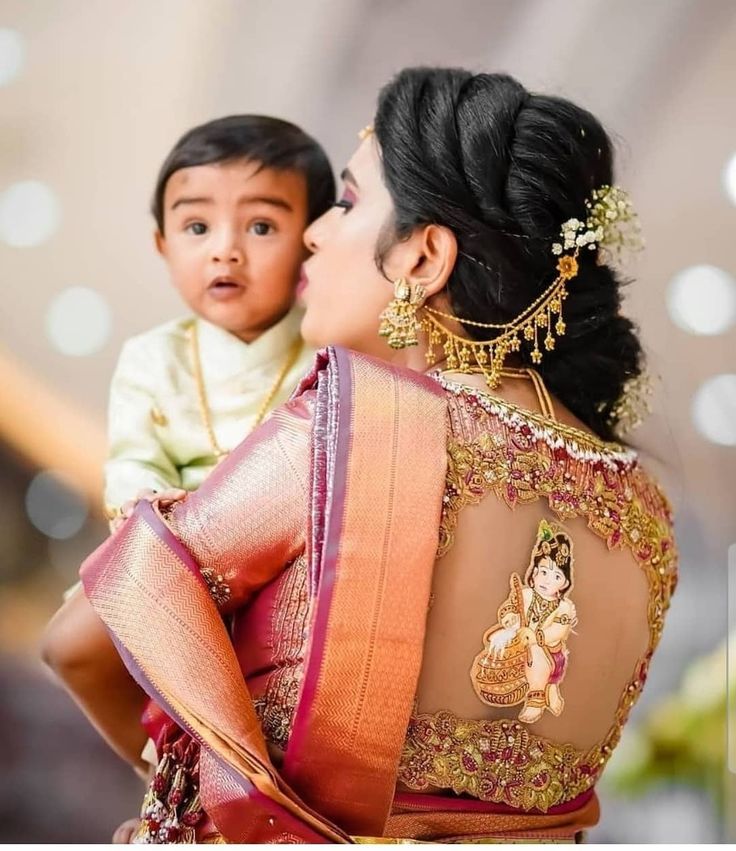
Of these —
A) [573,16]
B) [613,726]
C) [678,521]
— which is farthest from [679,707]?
[573,16]

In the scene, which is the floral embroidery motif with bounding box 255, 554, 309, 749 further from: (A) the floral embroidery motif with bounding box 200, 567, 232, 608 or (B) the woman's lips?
(B) the woman's lips

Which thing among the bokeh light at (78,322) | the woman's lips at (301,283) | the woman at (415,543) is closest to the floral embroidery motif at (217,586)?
the woman at (415,543)

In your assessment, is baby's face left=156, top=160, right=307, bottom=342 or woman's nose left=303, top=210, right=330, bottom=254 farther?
baby's face left=156, top=160, right=307, bottom=342

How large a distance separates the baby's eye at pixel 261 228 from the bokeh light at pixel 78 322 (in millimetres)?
401

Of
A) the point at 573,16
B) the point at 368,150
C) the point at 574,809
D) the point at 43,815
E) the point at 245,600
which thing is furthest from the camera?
the point at 573,16

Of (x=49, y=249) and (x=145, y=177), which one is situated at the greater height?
(x=145, y=177)

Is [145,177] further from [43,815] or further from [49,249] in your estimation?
[43,815]

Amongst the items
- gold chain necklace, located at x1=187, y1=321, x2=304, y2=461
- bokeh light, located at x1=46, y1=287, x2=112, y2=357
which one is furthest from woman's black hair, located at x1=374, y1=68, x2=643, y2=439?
bokeh light, located at x1=46, y1=287, x2=112, y2=357

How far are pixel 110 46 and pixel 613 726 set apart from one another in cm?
162

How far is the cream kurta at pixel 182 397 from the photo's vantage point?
2127mm

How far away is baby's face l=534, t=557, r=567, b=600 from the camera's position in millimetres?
1621

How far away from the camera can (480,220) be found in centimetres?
178

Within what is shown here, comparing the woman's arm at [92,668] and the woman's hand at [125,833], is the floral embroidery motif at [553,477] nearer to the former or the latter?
the woman's arm at [92,668]

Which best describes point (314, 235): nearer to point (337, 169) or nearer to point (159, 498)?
point (337, 169)
